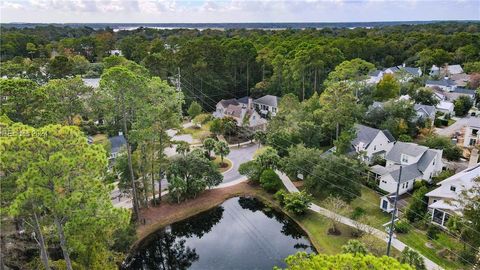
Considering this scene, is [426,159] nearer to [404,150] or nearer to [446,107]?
[404,150]

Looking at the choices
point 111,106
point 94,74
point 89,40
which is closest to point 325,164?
point 111,106

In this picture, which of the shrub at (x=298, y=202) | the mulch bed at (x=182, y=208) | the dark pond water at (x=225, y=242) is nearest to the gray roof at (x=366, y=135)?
the shrub at (x=298, y=202)

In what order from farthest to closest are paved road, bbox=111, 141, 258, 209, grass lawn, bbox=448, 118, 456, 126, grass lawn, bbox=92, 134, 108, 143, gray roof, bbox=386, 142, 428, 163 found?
grass lawn, bbox=448, 118, 456, 126, grass lawn, bbox=92, 134, 108, 143, gray roof, bbox=386, 142, 428, 163, paved road, bbox=111, 141, 258, 209

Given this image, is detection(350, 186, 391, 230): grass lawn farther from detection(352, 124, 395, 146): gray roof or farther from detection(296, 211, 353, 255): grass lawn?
detection(352, 124, 395, 146): gray roof

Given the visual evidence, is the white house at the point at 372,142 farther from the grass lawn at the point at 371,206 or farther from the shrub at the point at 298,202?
the shrub at the point at 298,202

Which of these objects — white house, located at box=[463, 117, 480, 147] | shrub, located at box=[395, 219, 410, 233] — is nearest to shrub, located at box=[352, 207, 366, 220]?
shrub, located at box=[395, 219, 410, 233]

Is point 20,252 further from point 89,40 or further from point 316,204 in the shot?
point 89,40
